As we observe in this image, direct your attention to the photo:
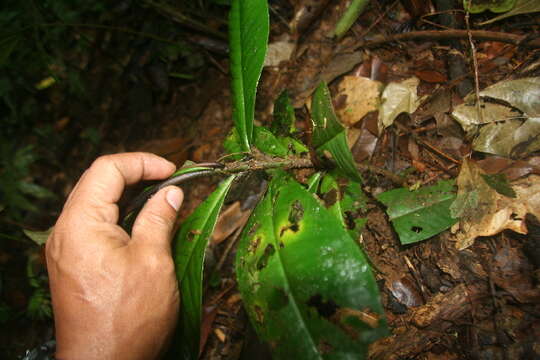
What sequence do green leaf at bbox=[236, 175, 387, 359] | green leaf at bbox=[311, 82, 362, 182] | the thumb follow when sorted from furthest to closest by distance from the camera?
the thumb, green leaf at bbox=[311, 82, 362, 182], green leaf at bbox=[236, 175, 387, 359]

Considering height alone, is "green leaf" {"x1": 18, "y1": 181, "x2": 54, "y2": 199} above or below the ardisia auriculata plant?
below

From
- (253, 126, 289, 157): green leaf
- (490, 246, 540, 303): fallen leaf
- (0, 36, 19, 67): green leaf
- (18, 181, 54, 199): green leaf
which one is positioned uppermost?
(0, 36, 19, 67): green leaf

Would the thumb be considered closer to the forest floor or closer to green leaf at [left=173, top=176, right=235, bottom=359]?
green leaf at [left=173, top=176, right=235, bottom=359]

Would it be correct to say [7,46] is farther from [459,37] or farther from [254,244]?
[459,37]

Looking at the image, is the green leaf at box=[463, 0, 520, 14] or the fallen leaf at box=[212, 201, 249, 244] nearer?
the green leaf at box=[463, 0, 520, 14]

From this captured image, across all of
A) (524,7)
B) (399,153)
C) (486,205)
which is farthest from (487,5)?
(486,205)

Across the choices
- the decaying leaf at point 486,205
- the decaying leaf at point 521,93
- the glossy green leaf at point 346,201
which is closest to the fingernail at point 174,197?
the glossy green leaf at point 346,201

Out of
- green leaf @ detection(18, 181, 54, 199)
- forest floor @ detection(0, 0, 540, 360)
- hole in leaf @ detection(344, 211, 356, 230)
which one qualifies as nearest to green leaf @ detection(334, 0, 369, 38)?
forest floor @ detection(0, 0, 540, 360)

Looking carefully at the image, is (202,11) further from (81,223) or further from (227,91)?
(81,223)
